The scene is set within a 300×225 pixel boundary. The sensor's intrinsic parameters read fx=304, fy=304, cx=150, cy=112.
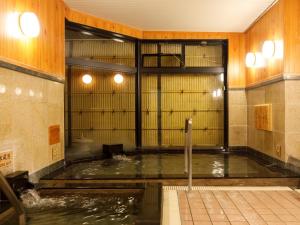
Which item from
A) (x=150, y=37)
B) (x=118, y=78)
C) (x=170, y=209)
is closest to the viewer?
(x=170, y=209)

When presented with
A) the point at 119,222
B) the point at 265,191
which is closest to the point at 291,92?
the point at 265,191

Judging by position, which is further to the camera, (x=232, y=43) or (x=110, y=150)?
(x=232, y=43)

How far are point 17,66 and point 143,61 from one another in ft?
13.2

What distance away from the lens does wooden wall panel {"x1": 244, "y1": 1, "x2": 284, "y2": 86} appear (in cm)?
513

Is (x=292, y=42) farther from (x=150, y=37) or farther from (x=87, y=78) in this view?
(x=87, y=78)

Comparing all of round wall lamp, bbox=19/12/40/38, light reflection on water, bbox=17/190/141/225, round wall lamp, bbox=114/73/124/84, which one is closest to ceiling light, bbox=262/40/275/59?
round wall lamp, bbox=114/73/124/84

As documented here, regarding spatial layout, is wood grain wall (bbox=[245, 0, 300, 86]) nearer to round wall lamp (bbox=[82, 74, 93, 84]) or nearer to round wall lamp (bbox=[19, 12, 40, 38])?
round wall lamp (bbox=[82, 74, 93, 84])

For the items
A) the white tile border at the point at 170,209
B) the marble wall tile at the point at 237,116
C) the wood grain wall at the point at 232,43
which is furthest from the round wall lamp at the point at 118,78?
the white tile border at the point at 170,209

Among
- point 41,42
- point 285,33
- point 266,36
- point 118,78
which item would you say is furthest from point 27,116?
point 266,36

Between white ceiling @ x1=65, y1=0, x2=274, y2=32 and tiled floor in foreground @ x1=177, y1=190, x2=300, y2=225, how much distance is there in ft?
10.9

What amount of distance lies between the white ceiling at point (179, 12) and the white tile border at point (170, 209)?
335cm

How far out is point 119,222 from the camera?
2.88m

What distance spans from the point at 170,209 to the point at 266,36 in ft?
13.3

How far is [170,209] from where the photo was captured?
3385mm
